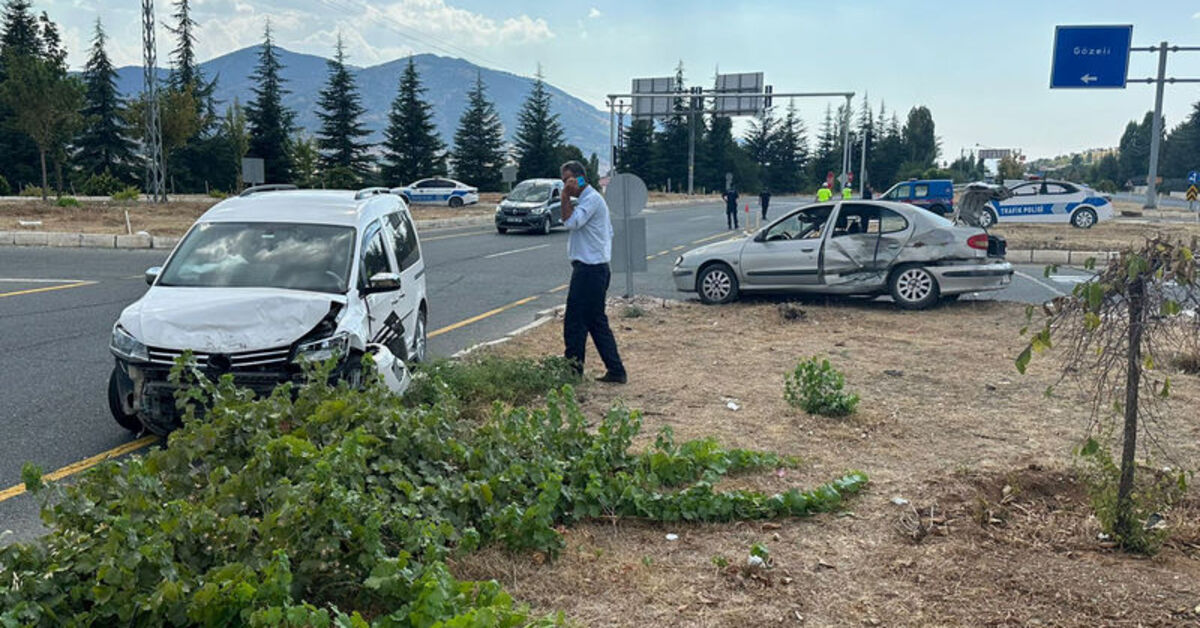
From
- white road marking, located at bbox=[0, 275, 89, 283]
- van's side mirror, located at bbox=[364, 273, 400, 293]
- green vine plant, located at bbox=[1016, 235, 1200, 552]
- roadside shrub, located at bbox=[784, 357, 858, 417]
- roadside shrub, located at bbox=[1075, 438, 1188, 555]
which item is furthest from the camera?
white road marking, located at bbox=[0, 275, 89, 283]

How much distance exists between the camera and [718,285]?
540 inches

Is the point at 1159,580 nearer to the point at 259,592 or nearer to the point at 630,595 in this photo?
the point at 630,595

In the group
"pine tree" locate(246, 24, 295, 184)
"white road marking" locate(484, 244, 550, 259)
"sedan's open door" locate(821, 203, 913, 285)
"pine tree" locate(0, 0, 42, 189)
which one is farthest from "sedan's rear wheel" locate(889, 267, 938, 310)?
"pine tree" locate(246, 24, 295, 184)

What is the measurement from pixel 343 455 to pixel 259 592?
817 mm

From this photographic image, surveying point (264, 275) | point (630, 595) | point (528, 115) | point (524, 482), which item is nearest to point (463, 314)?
point (264, 275)

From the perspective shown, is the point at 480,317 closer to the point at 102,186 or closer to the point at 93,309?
the point at 93,309

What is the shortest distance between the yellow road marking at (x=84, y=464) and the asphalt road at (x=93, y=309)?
0.21ft

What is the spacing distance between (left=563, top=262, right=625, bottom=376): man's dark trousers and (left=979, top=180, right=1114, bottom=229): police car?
2868 centimetres

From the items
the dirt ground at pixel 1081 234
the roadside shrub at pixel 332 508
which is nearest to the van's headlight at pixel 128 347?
the roadside shrub at pixel 332 508

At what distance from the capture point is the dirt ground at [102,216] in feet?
82.5

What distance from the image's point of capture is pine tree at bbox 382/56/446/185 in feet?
228

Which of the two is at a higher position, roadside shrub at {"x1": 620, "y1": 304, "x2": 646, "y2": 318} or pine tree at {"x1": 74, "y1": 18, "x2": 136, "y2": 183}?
pine tree at {"x1": 74, "y1": 18, "x2": 136, "y2": 183}

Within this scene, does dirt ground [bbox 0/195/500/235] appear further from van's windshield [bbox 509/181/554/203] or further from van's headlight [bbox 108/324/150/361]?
van's headlight [bbox 108/324/150/361]

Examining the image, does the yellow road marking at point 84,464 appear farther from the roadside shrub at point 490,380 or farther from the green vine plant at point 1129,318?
the green vine plant at point 1129,318
